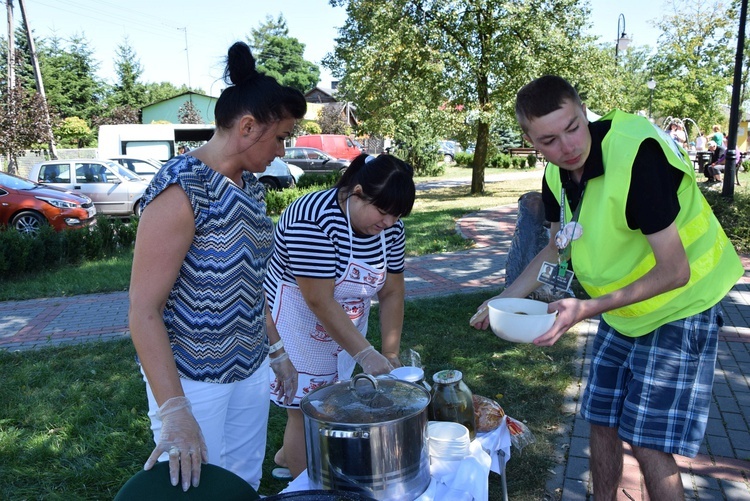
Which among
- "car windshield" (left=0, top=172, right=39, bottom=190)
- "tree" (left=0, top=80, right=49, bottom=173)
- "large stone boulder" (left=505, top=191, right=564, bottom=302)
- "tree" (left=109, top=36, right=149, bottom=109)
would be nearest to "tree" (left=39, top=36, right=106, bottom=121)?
"tree" (left=109, top=36, right=149, bottom=109)

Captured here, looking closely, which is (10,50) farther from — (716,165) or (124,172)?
(716,165)

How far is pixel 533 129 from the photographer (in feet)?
6.73

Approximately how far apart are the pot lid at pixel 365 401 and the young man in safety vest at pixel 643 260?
53 cm

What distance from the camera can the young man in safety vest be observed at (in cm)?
190

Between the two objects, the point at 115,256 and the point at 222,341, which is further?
the point at 115,256

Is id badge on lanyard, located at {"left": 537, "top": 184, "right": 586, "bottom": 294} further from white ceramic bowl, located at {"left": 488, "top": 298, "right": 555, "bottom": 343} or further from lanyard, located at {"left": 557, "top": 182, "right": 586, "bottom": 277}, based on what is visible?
white ceramic bowl, located at {"left": 488, "top": 298, "right": 555, "bottom": 343}

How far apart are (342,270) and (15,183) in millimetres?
11023

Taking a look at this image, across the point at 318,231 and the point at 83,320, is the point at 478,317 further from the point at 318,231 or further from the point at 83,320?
the point at 83,320

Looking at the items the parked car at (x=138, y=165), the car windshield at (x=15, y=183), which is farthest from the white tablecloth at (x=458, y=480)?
the parked car at (x=138, y=165)

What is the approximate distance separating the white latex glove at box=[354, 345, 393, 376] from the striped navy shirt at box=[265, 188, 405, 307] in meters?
0.33

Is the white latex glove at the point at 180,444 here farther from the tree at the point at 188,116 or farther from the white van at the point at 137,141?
the tree at the point at 188,116

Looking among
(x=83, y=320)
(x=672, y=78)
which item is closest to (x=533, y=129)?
(x=83, y=320)

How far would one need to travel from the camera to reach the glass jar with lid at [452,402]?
200 centimetres

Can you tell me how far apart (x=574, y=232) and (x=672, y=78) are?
2726 cm
